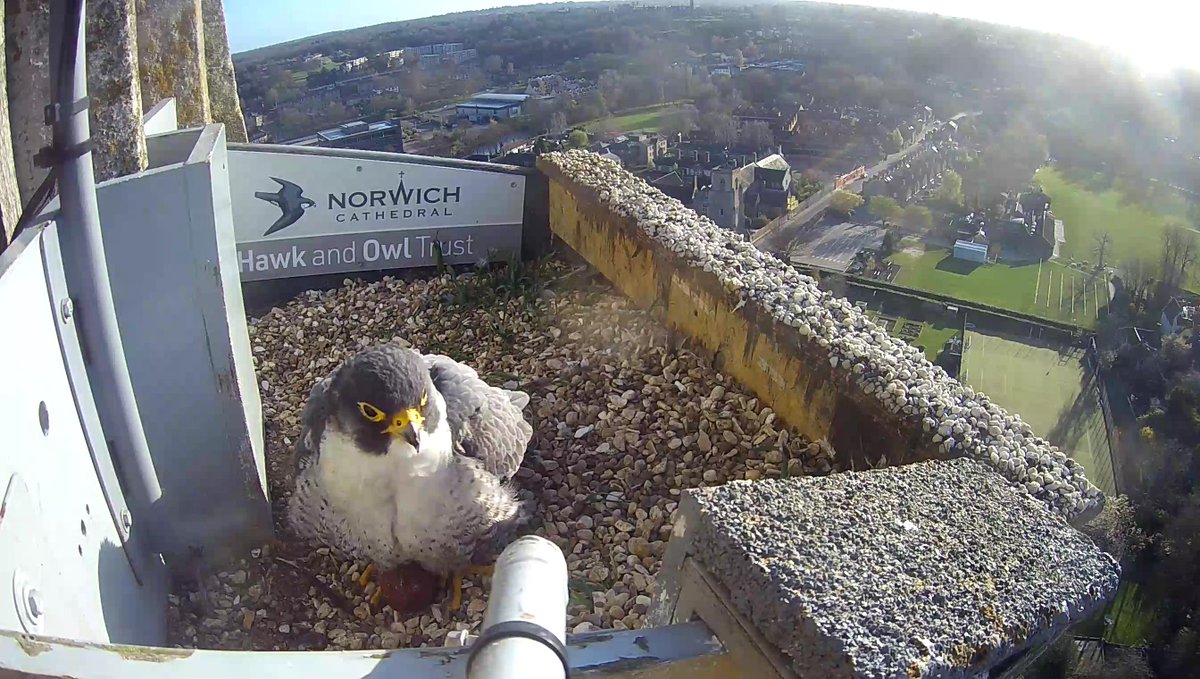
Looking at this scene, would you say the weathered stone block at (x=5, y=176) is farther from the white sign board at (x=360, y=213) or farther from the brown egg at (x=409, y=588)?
the white sign board at (x=360, y=213)

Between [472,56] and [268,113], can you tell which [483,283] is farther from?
[472,56]

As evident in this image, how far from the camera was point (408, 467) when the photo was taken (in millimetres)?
2477

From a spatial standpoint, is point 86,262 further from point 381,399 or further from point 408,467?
point 408,467

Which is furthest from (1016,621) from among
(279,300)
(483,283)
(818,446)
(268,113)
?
(268,113)

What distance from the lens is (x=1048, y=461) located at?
2488mm

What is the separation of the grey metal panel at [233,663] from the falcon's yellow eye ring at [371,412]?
1.04m

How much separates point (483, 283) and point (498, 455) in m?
2.16

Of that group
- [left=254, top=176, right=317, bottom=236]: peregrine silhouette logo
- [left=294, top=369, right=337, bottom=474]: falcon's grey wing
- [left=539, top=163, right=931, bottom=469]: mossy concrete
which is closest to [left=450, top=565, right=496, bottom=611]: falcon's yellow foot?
[left=294, top=369, right=337, bottom=474]: falcon's grey wing

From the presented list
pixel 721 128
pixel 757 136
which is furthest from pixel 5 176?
pixel 757 136

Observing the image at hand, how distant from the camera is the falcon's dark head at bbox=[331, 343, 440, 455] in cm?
230

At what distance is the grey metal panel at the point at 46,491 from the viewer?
1.67 metres

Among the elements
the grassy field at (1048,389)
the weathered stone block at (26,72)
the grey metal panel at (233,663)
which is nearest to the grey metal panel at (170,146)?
the weathered stone block at (26,72)

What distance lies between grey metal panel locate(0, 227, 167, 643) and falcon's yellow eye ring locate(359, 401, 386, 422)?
2.52 ft

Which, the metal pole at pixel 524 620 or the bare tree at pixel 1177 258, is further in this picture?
the bare tree at pixel 1177 258
